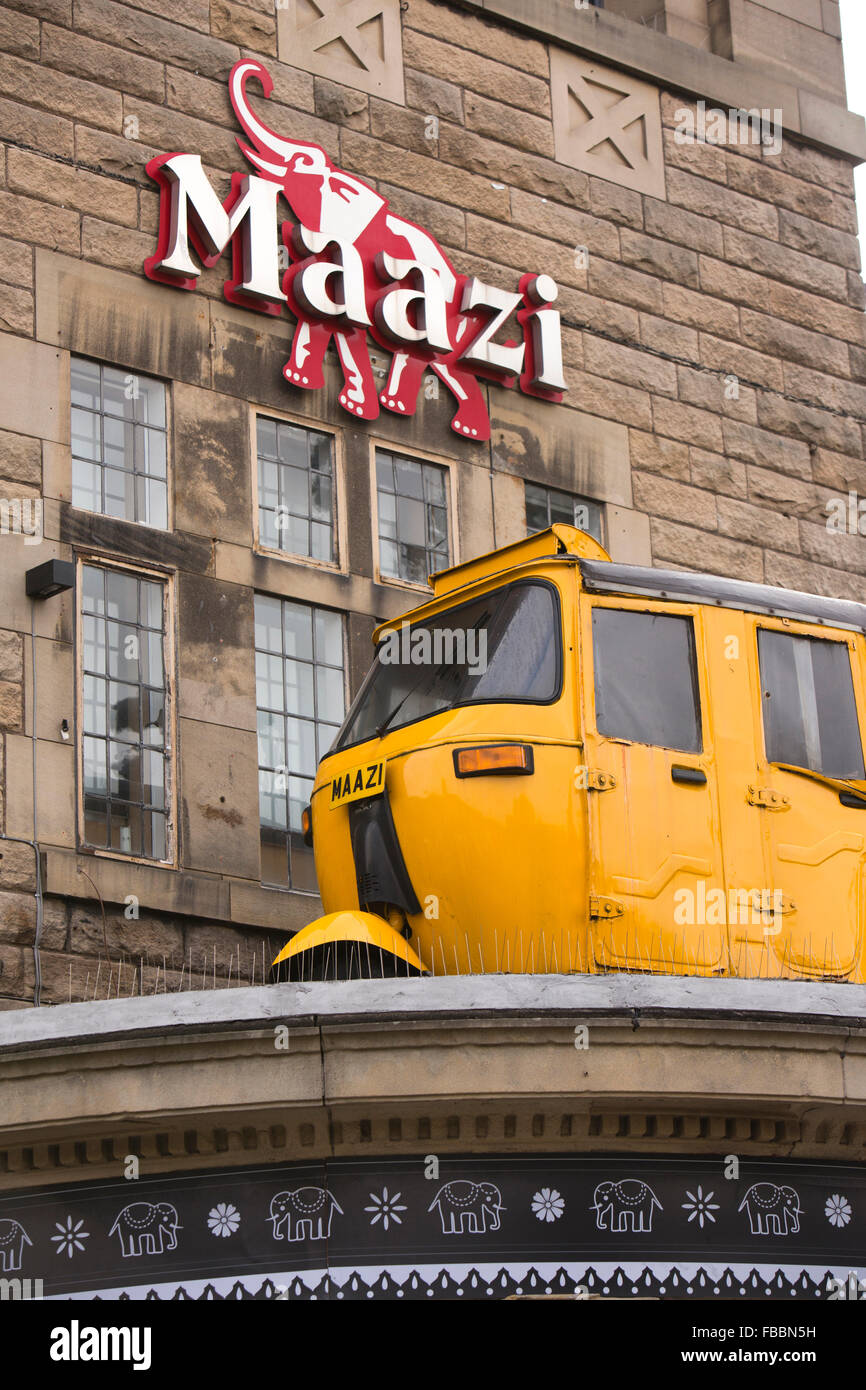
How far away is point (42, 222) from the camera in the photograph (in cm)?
1508

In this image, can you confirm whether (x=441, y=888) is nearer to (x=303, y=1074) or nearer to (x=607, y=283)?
(x=303, y=1074)

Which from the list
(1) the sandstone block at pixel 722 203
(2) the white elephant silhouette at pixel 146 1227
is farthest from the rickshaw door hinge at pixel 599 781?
(1) the sandstone block at pixel 722 203

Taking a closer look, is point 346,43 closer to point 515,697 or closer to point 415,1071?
point 515,697

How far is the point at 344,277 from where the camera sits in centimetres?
1650

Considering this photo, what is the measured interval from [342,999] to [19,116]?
8.39 m

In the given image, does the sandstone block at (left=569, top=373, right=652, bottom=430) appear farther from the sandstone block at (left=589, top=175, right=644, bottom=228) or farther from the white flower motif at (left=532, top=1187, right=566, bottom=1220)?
the white flower motif at (left=532, top=1187, right=566, bottom=1220)

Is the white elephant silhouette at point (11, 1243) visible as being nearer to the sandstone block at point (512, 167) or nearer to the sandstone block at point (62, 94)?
the sandstone block at point (62, 94)

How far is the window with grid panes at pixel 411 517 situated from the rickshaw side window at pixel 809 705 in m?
5.35

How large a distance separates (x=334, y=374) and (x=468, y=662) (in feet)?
18.5

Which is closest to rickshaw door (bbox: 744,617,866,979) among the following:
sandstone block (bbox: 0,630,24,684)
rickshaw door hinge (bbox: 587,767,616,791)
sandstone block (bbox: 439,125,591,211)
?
rickshaw door hinge (bbox: 587,767,616,791)

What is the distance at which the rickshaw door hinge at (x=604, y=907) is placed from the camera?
1040cm

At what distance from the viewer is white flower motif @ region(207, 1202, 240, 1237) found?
920 centimetres

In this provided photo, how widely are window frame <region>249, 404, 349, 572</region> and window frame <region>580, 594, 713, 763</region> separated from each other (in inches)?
194
